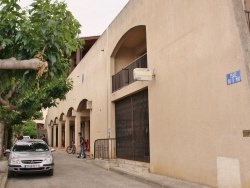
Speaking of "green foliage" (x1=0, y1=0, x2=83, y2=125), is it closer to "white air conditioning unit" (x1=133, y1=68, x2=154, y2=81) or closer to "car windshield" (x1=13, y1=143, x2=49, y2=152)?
"white air conditioning unit" (x1=133, y1=68, x2=154, y2=81)

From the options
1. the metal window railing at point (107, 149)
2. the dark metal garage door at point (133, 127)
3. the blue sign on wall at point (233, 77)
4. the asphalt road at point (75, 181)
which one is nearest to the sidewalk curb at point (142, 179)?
the asphalt road at point (75, 181)

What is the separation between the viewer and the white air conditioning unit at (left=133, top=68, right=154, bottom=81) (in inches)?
473

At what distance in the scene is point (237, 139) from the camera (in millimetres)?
7770

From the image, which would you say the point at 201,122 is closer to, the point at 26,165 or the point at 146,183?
the point at 146,183

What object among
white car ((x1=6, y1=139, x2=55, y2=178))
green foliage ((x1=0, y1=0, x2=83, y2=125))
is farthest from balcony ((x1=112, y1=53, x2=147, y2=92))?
green foliage ((x1=0, y1=0, x2=83, y2=125))

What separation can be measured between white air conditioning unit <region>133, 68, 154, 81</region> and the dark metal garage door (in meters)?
1.54

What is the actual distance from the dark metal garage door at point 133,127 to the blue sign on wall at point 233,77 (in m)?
5.68

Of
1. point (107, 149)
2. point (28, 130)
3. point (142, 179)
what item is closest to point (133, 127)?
point (107, 149)

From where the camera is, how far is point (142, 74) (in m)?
12.1

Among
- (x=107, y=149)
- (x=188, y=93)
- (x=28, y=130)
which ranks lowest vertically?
(x=107, y=149)

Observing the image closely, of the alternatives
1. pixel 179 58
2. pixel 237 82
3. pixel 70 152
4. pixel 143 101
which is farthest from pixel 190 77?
pixel 70 152

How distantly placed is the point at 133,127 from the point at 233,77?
300 inches

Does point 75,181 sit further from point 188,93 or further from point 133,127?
point 188,93

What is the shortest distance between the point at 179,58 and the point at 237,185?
14.6 feet
